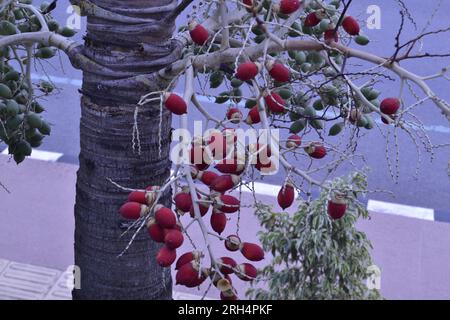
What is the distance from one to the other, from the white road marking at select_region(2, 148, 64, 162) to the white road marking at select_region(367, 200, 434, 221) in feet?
8.56

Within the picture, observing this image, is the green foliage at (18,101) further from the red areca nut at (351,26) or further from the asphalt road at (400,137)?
the asphalt road at (400,137)

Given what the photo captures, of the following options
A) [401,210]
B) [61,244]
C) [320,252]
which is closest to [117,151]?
[320,252]

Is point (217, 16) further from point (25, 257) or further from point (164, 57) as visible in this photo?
point (25, 257)

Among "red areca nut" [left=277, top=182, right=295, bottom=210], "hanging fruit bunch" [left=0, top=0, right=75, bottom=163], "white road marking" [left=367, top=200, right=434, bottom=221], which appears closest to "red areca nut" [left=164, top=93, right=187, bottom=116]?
"red areca nut" [left=277, top=182, right=295, bottom=210]

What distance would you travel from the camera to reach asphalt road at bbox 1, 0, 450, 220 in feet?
21.2

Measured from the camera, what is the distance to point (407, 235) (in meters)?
5.73

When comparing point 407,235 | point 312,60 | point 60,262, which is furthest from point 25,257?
point 312,60

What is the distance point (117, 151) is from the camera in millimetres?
1792

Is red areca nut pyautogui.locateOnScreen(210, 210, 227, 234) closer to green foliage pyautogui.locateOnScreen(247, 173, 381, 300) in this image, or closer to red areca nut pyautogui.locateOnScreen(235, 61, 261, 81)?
red areca nut pyautogui.locateOnScreen(235, 61, 261, 81)

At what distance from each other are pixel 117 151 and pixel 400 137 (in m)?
5.83

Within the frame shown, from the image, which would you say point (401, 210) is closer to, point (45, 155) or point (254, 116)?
point (45, 155)

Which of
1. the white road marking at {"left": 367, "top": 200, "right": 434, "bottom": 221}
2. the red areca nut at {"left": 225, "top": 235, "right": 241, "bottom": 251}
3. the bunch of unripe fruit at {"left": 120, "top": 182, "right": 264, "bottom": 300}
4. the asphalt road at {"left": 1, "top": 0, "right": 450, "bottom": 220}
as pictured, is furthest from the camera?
the asphalt road at {"left": 1, "top": 0, "right": 450, "bottom": 220}

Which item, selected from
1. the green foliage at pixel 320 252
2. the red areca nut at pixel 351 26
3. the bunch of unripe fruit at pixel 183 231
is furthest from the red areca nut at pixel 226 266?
the green foliage at pixel 320 252

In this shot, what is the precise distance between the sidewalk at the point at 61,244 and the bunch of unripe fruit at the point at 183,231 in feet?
10.7
